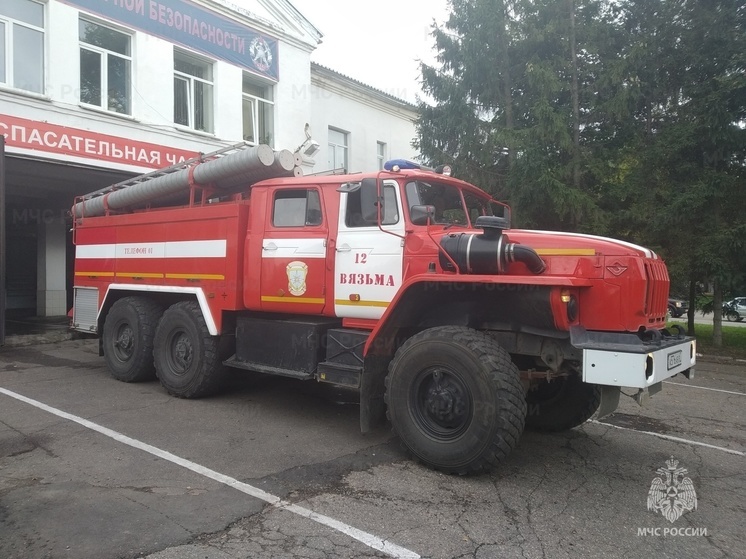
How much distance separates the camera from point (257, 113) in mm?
15852

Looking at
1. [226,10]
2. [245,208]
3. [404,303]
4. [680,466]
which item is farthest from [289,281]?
[226,10]

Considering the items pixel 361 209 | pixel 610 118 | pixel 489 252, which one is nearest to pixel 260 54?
pixel 610 118

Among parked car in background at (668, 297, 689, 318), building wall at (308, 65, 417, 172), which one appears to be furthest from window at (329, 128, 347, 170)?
parked car in background at (668, 297, 689, 318)

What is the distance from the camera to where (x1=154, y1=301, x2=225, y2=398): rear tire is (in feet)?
22.3

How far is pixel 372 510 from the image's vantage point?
394cm

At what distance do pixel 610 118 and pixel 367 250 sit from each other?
849 cm

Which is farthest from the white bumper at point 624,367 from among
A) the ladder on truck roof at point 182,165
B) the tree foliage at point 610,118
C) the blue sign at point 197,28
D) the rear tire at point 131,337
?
the blue sign at point 197,28

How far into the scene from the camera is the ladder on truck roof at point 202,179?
651 centimetres

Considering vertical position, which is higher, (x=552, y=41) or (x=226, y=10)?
(x=226, y=10)

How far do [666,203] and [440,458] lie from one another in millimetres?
8967

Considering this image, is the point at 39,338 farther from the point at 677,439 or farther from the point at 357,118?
the point at 357,118

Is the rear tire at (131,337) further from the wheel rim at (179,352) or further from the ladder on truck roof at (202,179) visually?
the ladder on truck roof at (202,179)

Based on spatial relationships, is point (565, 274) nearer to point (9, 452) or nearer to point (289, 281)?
point (289, 281)

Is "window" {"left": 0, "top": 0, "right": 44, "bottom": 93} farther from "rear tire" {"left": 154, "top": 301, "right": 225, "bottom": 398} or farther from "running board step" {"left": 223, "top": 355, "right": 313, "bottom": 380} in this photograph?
"running board step" {"left": 223, "top": 355, "right": 313, "bottom": 380}
